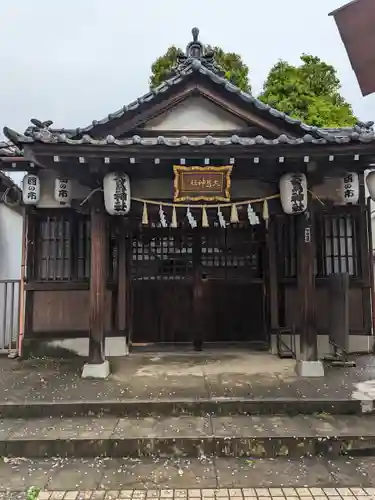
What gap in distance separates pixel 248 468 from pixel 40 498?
2.36 metres

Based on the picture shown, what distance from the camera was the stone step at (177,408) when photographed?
230 inches

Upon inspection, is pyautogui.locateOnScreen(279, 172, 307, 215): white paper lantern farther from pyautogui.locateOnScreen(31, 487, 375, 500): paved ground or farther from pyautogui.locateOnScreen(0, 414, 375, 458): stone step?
pyautogui.locateOnScreen(31, 487, 375, 500): paved ground

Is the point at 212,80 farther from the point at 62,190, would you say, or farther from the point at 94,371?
the point at 94,371

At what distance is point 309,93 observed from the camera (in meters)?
20.0

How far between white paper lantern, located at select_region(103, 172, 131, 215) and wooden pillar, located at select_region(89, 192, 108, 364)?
1.00 ft

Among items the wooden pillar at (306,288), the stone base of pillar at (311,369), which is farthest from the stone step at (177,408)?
the wooden pillar at (306,288)

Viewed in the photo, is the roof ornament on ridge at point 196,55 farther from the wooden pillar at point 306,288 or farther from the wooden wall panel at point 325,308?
the wooden wall panel at point 325,308

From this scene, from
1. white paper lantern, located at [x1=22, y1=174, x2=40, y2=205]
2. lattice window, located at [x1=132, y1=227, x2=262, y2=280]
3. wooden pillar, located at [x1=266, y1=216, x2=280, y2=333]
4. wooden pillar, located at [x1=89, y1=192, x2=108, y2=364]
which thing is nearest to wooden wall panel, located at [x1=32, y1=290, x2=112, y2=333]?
lattice window, located at [x1=132, y1=227, x2=262, y2=280]

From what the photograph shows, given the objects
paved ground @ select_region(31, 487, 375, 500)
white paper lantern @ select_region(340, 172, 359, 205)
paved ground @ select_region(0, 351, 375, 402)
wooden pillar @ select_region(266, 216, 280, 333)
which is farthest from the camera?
wooden pillar @ select_region(266, 216, 280, 333)

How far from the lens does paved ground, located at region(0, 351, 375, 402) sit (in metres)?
6.22

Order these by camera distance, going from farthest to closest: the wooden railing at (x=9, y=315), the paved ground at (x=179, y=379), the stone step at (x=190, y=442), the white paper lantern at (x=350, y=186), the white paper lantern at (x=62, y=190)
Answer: the wooden railing at (x=9, y=315), the white paper lantern at (x=62, y=190), the white paper lantern at (x=350, y=186), the paved ground at (x=179, y=379), the stone step at (x=190, y=442)

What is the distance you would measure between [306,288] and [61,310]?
18.0 feet

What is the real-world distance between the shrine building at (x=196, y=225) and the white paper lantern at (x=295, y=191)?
0.07 feet

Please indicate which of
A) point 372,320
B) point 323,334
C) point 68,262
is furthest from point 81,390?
point 372,320
